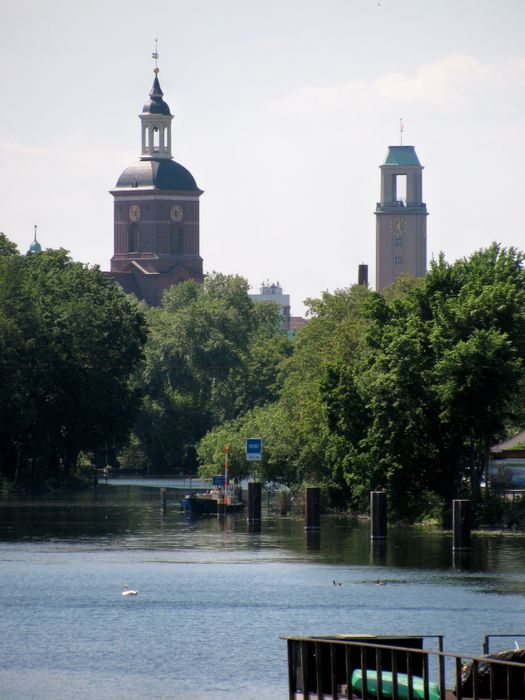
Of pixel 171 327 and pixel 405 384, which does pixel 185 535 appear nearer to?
pixel 405 384

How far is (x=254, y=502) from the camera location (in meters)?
82.0

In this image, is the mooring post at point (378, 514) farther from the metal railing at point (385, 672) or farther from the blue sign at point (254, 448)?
the metal railing at point (385, 672)

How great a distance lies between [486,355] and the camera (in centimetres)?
7244

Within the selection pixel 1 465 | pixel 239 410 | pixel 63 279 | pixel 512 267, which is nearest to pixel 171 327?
pixel 239 410

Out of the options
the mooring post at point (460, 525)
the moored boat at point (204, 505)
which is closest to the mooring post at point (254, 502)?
the moored boat at point (204, 505)

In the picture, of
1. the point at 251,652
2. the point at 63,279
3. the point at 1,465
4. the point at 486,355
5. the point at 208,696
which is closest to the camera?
the point at 208,696

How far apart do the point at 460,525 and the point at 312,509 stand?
1144 cm

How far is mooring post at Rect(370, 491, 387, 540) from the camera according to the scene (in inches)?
2813

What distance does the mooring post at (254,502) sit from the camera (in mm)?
81625

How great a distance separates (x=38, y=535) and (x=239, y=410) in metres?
80.3

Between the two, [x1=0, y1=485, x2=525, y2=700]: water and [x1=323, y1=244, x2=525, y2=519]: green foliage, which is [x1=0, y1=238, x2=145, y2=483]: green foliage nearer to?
[x1=0, y1=485, x2=525, y2=700]: water

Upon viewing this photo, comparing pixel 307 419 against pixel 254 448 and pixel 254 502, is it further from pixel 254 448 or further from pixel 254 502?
pixel 254 502

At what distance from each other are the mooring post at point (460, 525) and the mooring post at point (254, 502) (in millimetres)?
16341

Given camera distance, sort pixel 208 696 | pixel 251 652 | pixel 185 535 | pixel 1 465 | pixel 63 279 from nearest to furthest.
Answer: pixel 208 696, pixel 251 652, pixel 185 535, pixel 1 465, pixel 63 279
